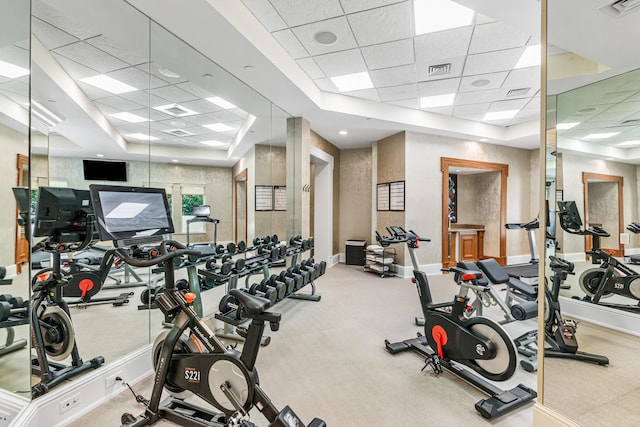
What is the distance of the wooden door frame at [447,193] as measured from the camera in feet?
21.0

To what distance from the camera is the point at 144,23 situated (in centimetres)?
251

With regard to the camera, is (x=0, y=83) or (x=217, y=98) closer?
(x=0, y=83)

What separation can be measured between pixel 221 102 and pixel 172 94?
918mm

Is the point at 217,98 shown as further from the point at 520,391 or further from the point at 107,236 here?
the point at 520,391

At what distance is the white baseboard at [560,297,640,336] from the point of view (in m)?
1.98

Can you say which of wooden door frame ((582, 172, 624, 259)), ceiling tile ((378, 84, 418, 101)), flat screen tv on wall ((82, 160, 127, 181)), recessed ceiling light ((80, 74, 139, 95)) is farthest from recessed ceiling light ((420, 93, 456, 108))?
flat screen tv on wall ((82, 160, 127, 181))

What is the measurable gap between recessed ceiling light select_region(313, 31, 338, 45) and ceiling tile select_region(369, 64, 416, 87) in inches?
39.6

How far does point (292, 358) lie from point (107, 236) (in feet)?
6.20

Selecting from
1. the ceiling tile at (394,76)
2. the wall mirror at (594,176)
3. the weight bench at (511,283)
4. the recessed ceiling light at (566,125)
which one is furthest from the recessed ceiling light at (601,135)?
the ceiling tile at (394,76)

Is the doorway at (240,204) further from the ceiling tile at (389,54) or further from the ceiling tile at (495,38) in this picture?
the ceiling tile at (495,38)

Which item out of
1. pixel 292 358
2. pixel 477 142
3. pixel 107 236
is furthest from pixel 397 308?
pixel 477 142

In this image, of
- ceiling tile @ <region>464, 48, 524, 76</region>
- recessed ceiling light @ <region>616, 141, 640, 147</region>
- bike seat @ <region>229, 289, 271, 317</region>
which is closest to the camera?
bike seat @ <region>229, 289, 271, 317</region>

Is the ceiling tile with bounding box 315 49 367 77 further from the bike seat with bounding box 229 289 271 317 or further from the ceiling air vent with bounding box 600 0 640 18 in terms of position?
the bike seat with bounding box 229 289 271 317

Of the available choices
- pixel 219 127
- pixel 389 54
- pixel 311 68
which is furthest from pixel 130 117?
pixel 389 54
